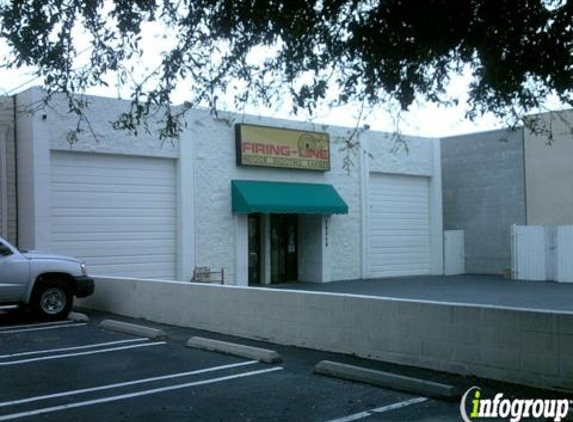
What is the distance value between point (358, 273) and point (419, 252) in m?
3.96

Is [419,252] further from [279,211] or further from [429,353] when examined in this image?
[429,353]

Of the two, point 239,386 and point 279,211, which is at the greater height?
point 279,211

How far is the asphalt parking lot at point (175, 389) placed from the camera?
699 cm

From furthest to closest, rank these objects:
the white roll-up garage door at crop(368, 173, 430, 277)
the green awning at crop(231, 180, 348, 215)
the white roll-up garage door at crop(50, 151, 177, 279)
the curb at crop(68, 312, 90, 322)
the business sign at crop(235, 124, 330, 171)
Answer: the white roll-up garage door at crop(368, 173, 430, 277), the business sign at crop(235, 124, 330, 171), the green awning at crop(231, 180, 348, 215), the white roll-up garage door at crop(50, 151, 177, 279), the curb at crop(68, 312, 90, 322)

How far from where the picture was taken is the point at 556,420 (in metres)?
6.67

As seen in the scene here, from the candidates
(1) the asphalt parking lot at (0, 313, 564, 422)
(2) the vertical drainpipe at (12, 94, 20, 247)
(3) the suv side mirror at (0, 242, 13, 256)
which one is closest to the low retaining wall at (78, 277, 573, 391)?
(1) the asphalt parking lot at (0, 313, 564, 422)

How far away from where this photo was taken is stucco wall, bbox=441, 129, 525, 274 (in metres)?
28.2

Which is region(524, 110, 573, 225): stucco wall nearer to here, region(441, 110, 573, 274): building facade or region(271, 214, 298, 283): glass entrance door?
region(441, 110, 573, 274): building facade

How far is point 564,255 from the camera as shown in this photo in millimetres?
24922

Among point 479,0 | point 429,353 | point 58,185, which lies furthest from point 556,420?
point 58,185

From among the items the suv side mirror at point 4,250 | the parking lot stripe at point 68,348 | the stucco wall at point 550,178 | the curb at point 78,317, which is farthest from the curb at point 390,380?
the stucco wall at point 550,178

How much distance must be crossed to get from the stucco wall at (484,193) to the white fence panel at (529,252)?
5.98 feet

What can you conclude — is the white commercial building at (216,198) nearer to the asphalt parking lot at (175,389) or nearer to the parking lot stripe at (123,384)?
the asphalt parking lot at (175,389)

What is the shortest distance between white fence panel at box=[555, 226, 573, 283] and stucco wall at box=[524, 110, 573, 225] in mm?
1468
